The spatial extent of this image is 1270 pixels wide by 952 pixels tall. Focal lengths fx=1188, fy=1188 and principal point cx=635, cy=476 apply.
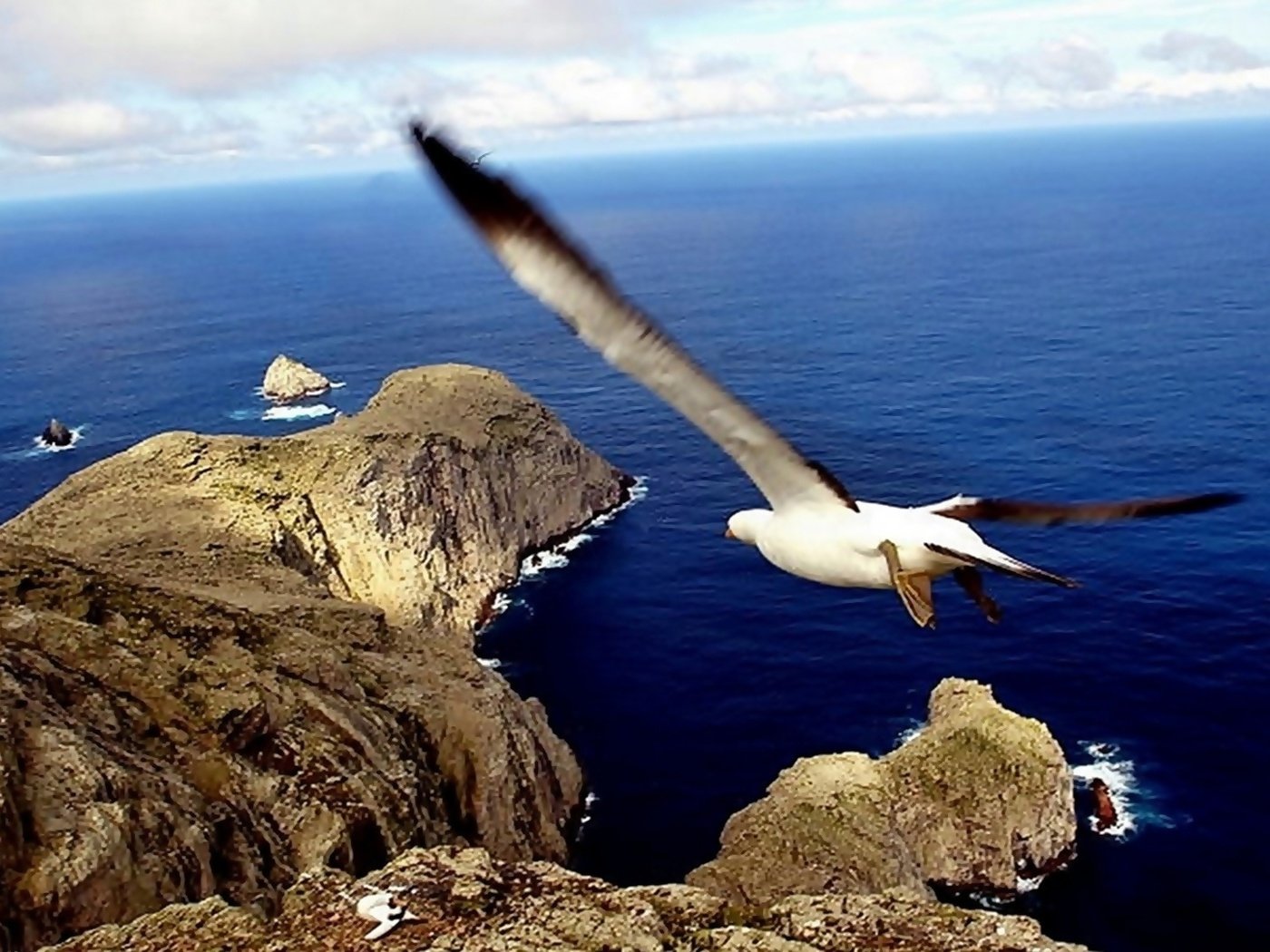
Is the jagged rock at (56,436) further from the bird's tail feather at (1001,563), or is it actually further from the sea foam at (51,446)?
the bird's tail feather at (1001,563)

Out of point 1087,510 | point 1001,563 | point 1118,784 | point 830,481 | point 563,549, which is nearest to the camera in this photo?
point 1001,563

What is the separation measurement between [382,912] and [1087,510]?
1325cm

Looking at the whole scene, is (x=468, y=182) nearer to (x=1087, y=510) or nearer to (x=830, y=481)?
(x=830, y=481)

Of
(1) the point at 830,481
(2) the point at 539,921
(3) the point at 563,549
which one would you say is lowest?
(3) the point at 563,549

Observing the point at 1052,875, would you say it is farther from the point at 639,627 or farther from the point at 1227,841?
the point at 639,627

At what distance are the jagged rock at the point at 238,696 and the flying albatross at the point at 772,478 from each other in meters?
13.2

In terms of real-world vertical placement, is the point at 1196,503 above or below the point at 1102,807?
above

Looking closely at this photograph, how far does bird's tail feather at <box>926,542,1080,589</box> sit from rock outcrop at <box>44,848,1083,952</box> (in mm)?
10161

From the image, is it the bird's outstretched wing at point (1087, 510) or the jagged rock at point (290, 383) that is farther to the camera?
the jagged rock at point (290, 383)

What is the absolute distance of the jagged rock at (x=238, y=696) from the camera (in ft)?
85.7

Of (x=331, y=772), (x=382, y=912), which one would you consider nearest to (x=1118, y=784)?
(x=331, y=772)

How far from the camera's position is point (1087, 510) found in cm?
1080

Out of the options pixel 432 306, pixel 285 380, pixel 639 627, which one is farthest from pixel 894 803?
pixel 432 306

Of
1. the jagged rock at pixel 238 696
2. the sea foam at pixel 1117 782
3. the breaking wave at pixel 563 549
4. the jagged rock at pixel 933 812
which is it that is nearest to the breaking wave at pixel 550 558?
the breaking wave at pixel 563 549
